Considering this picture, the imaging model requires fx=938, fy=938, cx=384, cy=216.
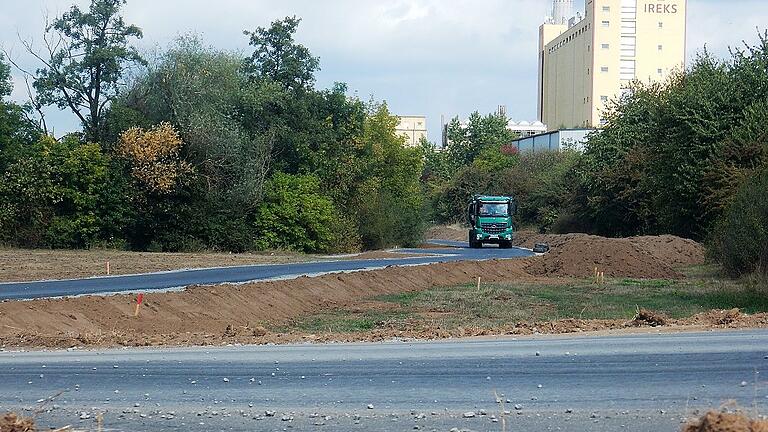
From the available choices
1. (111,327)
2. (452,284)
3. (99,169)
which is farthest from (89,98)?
(111,327)

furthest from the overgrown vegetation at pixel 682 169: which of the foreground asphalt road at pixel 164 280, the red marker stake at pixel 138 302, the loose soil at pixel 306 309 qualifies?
the red marker stake at pixel 138 302

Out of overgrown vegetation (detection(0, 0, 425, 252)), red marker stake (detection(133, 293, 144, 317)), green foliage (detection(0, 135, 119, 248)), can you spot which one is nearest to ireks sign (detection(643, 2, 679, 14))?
overgrown vegetation (detection(0, 0, 425, 252))

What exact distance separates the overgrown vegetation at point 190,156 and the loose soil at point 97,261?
2.98 m

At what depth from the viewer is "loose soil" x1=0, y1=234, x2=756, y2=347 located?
18234 millimetres

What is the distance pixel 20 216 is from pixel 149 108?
35.6ft

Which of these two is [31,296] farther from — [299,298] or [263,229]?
[263,229]

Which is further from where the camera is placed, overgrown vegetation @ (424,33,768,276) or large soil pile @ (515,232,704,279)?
large soil pile @ (515,232,704,279)

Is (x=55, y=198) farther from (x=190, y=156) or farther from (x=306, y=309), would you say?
(x=306, y=309)

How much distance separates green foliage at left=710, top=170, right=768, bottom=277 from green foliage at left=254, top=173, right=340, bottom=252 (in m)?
28.8

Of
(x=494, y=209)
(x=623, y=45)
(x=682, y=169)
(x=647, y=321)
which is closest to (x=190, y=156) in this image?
(x=494, y=209)

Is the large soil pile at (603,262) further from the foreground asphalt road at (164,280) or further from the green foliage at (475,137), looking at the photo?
the green foliage at (475,137)

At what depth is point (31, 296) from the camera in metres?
26.7

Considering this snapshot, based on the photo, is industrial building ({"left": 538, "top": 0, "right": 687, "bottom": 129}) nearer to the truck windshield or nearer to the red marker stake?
the truck windshield

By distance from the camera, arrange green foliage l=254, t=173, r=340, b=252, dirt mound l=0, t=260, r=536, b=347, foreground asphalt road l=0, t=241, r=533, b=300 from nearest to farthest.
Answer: dirt mound l=0, t=260, r=536, b=347, foreground asphalt road l=0, t=241, r=533, b=300, green foliage l=254, t=173, r=340, b=252
